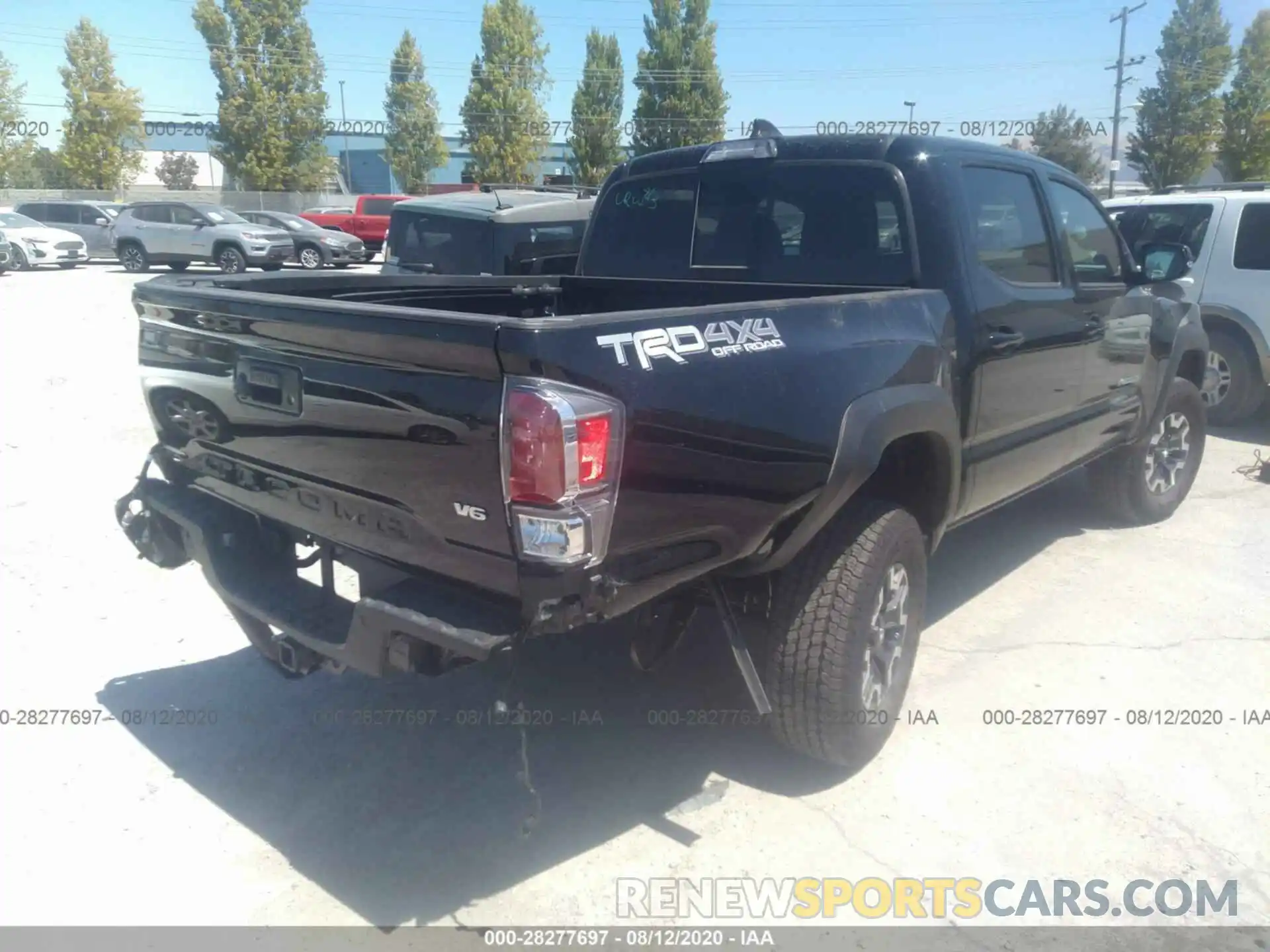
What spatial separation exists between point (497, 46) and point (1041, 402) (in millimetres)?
42789

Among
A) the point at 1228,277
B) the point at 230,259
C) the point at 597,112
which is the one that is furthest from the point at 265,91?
the point at 1228,277

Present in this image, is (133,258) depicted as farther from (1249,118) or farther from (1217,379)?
(1249,118)

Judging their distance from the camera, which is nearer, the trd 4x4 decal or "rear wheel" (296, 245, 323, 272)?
the trd 4x4 decal

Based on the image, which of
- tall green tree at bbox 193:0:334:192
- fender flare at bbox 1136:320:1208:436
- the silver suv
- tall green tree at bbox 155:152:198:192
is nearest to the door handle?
fender flare at bbox 1136:320:1208:436

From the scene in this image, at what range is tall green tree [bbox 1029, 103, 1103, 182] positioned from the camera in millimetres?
37250

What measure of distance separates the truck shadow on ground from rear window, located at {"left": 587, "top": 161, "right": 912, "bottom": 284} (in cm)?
166

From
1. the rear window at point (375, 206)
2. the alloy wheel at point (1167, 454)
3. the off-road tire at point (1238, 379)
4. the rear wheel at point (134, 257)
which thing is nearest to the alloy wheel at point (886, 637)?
the alloy wheel at point (1167, 454)

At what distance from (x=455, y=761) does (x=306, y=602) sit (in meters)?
0.87

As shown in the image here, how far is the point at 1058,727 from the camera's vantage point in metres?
3.87

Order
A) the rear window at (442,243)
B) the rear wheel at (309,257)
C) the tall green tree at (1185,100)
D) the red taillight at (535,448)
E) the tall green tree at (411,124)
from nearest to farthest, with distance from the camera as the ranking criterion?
1. the red taillight at (535,448)
2. the rear window at (442,243)
3. the rear wheel at (309,257)
4. the tall green tree at (1185,100)
5. the tall green tree at (411,124)

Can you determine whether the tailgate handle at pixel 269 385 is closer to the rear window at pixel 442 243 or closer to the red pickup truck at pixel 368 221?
the rear window at pixel 442 243

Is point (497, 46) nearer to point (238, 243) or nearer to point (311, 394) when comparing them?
point (238, 243)

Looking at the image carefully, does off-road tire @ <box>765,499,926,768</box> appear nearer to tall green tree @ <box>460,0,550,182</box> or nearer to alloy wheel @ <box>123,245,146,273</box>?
alloy wheel @ <box>123,245,146,273</box>

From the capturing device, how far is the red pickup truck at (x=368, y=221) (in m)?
27.8
